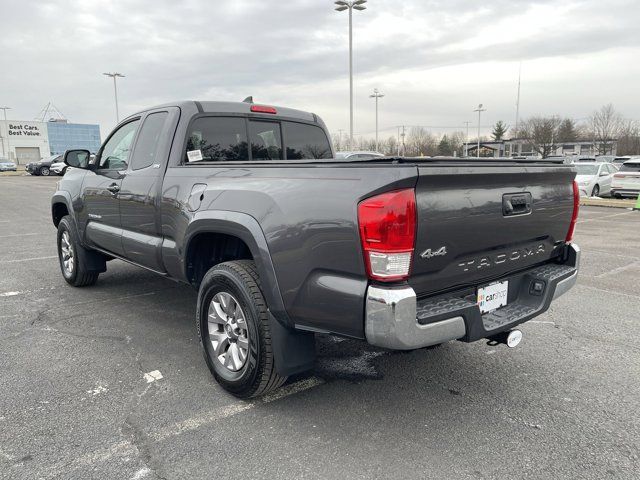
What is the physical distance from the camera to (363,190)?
2.37 metres

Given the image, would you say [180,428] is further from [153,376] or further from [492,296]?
[492,296]

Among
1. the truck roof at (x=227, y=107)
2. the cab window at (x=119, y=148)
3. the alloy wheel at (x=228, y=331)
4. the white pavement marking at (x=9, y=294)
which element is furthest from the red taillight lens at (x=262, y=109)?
the white pavement marking at (x=9, y=294)

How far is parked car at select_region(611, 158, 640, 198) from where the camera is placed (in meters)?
17.2

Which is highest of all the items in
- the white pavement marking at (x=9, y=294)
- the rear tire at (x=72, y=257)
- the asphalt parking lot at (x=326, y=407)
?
the rear tire at (x=72, y=257)

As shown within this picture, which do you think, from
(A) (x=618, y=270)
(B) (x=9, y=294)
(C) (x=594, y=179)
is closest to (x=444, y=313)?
(B) (x=9, y=294)

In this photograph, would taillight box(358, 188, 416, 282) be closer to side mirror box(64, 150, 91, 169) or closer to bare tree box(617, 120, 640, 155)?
side mirror box(64, 150, 91, 169)

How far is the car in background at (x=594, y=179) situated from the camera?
18.2 meters

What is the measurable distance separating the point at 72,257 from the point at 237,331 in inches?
138

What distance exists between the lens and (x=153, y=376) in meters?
3.52

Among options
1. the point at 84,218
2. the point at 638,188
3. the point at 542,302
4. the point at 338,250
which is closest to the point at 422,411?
the point at 542,302

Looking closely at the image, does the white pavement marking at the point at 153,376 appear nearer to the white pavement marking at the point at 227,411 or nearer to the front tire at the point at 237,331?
the front tire at the point at 237,331

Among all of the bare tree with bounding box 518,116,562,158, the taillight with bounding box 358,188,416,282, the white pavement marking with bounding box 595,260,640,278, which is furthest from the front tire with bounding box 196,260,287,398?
the bare tree with bounding box 518,116,562,158

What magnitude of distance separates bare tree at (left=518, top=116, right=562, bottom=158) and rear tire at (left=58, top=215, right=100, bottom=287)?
56.2 m

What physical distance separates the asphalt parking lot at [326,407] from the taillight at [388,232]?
1041 millimetres
